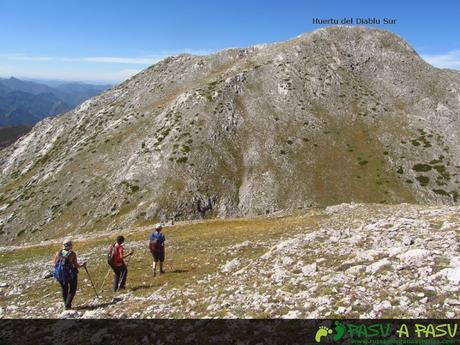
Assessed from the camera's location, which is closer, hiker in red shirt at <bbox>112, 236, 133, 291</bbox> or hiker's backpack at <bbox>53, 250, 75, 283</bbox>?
hiker's backpack at <bbox>53, 250, 75, 283</bbox>

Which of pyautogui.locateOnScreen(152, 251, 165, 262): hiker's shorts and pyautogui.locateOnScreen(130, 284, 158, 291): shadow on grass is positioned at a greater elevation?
pyautogui.locateOnScreen(152, 251, 165, 262): hiker's shorts

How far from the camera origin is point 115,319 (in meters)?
16.4

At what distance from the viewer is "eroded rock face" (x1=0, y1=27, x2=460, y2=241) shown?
89.3 meters

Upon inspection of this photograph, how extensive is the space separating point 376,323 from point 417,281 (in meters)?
3.14

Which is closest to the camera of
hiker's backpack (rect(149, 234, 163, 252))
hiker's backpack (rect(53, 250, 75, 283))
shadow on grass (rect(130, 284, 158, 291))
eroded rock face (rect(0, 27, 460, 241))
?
hiker's backpack (rect(53, 250, 75, 283))

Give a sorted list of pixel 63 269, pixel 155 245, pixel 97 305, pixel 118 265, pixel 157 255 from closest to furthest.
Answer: pixel 63 269, pixel 97 305, pixel 118 265, pixel 155 245, pixel 157 255

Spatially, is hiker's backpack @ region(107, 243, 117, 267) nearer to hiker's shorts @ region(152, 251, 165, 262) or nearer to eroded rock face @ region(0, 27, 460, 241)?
hiker's shorts @ region(152, 251, 165, 262)

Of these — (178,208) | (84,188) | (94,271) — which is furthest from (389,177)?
(94,271)

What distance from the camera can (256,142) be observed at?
10512cm

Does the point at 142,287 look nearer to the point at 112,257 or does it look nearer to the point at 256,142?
the point at 112,257

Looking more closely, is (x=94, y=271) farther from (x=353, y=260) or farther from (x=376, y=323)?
(x=376, y=323)

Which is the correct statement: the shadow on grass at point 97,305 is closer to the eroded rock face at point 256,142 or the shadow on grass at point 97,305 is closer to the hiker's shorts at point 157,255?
the hiker's shorts at point 157,255

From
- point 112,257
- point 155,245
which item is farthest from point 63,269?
point 155,245

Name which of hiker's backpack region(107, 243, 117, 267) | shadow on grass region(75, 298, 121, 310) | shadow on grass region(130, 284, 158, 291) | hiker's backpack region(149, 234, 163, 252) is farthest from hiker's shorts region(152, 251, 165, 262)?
shadow on grass region(75, 298, 121, 310)
